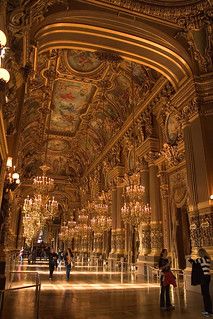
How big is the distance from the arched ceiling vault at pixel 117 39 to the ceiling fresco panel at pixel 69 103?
6545 mm

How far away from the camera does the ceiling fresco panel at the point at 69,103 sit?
17.4m

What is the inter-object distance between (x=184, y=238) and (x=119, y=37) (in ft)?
27.4

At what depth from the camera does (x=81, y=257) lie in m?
27.6

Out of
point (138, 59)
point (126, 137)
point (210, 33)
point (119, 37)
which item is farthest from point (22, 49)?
point (126, 137)

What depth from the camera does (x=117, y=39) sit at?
10273mm

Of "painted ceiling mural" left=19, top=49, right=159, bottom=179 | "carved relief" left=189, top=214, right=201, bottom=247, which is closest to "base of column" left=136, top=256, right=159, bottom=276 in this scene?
"carved relief" left=189, top=214, right=201, bottom=247

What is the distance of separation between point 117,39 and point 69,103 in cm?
952

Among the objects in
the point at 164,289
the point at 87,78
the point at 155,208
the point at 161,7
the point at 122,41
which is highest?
the point at 87,78

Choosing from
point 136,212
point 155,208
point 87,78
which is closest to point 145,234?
point 155,208

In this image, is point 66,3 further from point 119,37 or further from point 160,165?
point 160,165

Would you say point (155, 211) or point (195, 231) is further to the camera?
point (155, 211)

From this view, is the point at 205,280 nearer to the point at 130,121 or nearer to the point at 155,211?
the point at 155,211

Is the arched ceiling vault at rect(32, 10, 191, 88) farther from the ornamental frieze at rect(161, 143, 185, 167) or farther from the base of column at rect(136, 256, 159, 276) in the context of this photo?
the base of column at rect(136, 256, 159, 276)

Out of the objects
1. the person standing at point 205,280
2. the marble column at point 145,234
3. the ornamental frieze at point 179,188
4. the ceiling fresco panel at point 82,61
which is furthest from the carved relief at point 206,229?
the ceiling fresco panel at point 82,61
